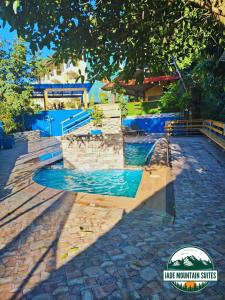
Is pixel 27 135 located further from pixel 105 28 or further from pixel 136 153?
pixel 105 28

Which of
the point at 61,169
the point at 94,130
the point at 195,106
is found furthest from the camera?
the point at 195,106

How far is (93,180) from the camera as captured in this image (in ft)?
38.0

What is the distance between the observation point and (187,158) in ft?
39.0

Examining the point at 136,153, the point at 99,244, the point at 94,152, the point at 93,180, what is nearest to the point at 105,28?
the point at 99,244

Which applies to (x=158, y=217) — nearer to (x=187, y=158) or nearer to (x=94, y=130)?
(x=187, y=158)

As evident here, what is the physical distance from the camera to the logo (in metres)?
3.27

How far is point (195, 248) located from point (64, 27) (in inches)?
152

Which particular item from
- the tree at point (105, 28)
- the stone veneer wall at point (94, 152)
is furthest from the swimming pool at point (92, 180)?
the tree at point (105, 28)

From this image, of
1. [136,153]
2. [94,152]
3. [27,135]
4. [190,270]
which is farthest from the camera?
[27,135]

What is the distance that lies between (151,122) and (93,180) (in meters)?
15.3

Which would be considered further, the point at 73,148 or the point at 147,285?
the point at 73,148

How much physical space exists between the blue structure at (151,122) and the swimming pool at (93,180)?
13.7 metres

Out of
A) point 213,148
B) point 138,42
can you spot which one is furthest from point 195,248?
point 213,148

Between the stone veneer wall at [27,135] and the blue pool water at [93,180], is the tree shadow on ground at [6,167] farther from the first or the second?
the stone veneer wall at [27,135]
